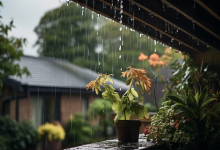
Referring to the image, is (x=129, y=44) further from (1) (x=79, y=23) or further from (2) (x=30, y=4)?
(2) (x=30, y=4)

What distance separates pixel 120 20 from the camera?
2.23 m

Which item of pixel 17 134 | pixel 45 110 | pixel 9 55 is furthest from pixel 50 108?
pixel 9 55

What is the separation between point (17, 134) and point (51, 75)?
7.78 ft

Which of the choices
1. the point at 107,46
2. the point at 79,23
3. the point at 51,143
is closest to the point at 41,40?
the point at 79,23

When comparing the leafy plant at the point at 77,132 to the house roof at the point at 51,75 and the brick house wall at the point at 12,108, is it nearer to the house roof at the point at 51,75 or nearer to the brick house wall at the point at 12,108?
the house roof at the point at 51,75

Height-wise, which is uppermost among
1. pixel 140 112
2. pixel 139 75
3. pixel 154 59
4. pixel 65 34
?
pixel 65 34

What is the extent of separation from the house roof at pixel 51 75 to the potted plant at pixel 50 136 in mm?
1280

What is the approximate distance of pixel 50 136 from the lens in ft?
Answer: 20.9

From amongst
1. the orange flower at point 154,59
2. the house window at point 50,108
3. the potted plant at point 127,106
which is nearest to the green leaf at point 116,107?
the potted plant at point 127,106

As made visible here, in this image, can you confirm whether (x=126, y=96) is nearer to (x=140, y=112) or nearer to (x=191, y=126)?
(x=140, y=112)

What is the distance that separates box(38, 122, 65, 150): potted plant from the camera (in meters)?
6.29

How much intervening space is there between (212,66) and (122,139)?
208cm

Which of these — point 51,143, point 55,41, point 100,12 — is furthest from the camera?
point 55,41

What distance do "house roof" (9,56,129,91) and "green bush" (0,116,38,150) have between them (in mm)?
1083
